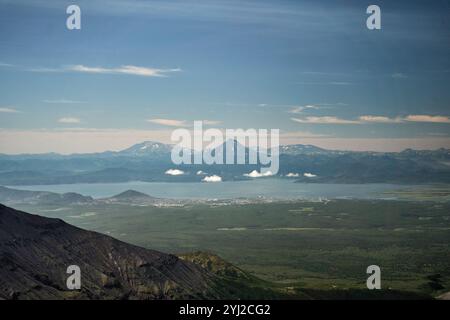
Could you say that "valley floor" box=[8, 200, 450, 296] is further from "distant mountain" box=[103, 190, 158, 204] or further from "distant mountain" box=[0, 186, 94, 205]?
"distant mountain" box=[103, 190, 158, 204]

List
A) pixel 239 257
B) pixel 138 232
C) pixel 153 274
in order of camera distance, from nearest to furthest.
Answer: pixel 153 274 < pixel 239 257 < pixel 138 232

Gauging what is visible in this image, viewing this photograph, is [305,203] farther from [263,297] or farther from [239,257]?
[263,297]

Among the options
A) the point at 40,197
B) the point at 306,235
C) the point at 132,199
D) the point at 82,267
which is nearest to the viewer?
the point at 82,267

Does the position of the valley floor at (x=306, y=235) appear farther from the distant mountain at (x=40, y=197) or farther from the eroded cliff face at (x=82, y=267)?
the eroded cliff face at (x=82, y=267)

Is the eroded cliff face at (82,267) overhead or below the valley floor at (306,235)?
overhead

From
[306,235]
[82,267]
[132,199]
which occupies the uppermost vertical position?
[82,267]

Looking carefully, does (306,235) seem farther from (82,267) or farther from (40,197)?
(40,197)

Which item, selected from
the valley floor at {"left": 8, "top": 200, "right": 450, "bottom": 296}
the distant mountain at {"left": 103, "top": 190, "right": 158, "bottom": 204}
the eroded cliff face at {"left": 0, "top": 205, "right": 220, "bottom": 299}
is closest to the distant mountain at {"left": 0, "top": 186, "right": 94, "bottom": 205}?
the distant mountain at {"left": 103, "top": 190, "right": 158, "bottom": 204}

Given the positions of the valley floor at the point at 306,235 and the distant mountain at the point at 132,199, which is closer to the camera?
the valley floor at the point at 306,235

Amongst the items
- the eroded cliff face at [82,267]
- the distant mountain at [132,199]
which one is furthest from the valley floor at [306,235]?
the eroded cliff face at [82,267]

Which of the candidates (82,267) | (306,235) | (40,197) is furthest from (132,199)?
(82,267)
